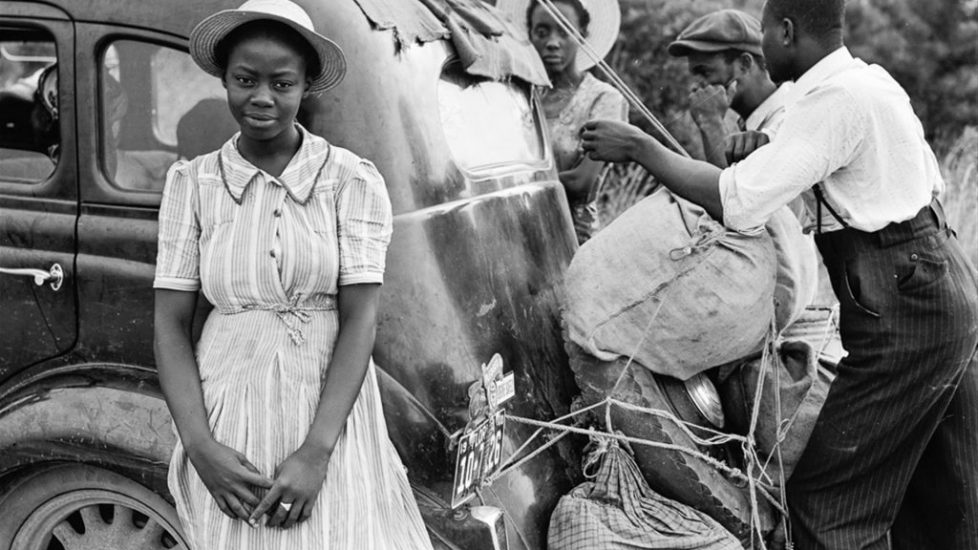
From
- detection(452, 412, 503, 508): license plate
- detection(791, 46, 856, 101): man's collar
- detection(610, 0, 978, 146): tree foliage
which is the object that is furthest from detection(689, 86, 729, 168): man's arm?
detection(610, 0, 978, 146): tree foliage

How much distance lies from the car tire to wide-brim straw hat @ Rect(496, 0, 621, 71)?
301cm

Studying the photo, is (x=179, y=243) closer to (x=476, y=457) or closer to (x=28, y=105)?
(x=476, y=457)

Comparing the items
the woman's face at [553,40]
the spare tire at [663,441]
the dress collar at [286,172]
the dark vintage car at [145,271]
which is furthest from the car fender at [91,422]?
the woman's face at [553,40]

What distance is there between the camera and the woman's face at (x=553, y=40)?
5066mm

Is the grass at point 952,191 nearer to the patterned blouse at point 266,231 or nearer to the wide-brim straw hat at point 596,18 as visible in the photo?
the wide-brim straw hat at point 596,18

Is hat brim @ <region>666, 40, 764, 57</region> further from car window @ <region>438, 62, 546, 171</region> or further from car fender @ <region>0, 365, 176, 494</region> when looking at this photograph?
car fender @ <region>0, 365, 176, 494</region>

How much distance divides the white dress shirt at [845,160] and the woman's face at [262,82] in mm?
1186

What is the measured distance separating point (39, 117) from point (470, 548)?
5.80ft

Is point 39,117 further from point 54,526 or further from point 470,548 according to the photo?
point 470,548

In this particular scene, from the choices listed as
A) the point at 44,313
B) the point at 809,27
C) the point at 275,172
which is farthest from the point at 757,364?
the point at 44,313

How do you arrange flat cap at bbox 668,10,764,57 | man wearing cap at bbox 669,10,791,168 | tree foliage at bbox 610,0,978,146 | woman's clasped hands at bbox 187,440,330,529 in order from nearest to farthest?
woman's clasped hands at bbox 187,440,330,529, man wearing cap at bbox 669,10,791,168, flat cap at bbox 668,10,764,57, tree foliage at bbox 610,0,978,146

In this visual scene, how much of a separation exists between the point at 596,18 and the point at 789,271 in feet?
7.78

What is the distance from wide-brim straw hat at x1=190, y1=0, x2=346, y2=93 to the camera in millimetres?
2346

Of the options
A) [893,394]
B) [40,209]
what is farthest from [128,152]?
[893,394]
